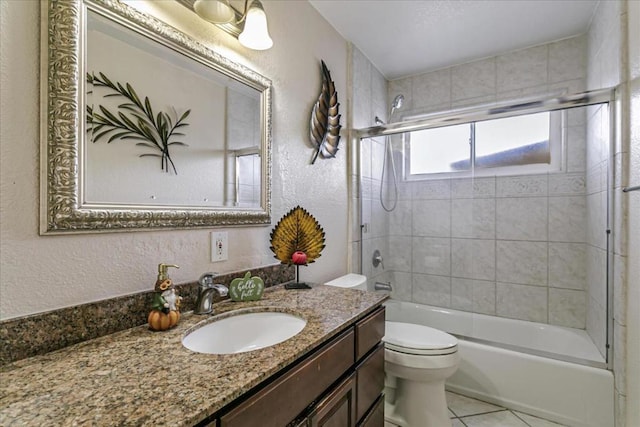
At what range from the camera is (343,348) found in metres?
1.02

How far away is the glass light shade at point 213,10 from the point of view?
1.13m

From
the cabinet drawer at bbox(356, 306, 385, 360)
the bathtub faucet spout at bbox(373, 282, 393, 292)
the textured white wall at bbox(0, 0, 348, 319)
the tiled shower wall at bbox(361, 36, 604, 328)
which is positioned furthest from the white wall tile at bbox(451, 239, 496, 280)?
the cabinet drawer at bbox(356, 306, 385, 360)

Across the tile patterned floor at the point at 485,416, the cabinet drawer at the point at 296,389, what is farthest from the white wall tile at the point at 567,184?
the cabinet drawer at the point at 296,389

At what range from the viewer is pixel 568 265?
87.5 inches

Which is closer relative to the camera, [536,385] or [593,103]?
[593,103]

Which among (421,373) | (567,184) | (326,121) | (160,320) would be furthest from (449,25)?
(160,320)

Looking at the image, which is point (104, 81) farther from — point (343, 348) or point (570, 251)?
point (570, 251)

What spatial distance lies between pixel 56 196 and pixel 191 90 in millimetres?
606

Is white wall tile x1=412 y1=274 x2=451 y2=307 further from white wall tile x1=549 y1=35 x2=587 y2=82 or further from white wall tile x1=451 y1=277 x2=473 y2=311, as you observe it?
white wall tile x1=549 y1=35 x2=587 y2=82

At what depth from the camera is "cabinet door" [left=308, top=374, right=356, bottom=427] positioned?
2.90 feet

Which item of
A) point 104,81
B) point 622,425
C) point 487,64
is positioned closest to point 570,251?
point 622,425

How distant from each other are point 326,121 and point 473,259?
1637 millimetres

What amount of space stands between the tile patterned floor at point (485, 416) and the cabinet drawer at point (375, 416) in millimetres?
564

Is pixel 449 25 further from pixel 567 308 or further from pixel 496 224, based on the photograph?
pixel 567 308
